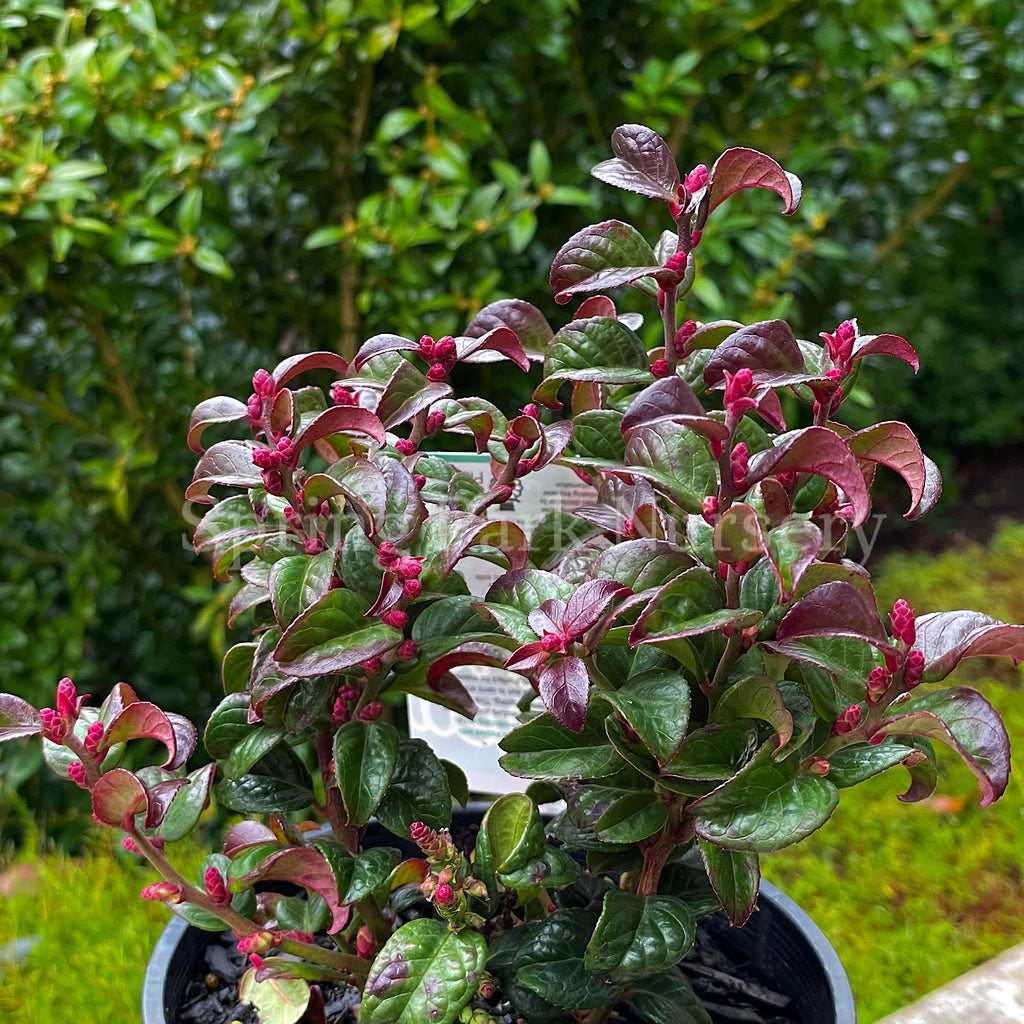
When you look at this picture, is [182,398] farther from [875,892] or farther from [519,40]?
[875,892]

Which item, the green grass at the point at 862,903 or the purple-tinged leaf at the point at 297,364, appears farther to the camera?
the green grass at the point at 862,903

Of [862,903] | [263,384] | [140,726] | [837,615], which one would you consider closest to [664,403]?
[837,615]

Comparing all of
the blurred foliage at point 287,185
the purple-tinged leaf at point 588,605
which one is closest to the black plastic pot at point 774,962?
the purple-tinged leaf at point 588,605

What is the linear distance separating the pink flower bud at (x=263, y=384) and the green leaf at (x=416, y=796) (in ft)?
0.86

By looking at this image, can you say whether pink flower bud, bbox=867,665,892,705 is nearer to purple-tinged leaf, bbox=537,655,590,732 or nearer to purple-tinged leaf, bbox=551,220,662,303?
purple-tinged leaf, bbox=537,655,590,732

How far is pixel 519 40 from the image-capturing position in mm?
1593

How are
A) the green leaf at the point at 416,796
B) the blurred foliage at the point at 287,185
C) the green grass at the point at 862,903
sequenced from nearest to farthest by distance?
the green leaf at the point at 416,796 → the green grass at the point at 862,903 → the blurred foliage at the point at 287,185

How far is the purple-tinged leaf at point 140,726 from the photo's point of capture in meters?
0.65

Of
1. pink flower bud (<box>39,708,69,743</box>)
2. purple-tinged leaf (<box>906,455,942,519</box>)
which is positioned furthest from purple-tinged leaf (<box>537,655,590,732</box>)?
pink flower bud (<box>39,708,69,743</box>)

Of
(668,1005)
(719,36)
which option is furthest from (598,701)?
(719,36)

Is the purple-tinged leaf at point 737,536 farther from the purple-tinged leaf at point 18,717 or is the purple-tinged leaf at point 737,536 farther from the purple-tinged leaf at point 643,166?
the purple-tinged leaf at point 18,717

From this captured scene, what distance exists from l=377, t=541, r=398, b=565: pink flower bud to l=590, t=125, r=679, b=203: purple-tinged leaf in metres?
0.27

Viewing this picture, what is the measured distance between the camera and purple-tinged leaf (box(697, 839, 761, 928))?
2.05 ft

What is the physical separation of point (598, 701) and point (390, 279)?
1051mm
